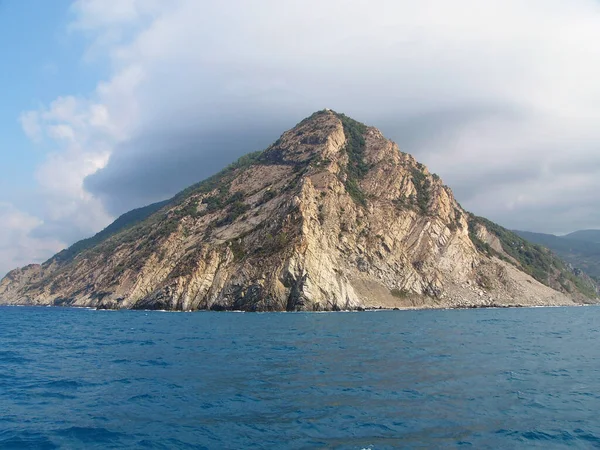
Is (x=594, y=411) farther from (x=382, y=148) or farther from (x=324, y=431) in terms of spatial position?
(x=382, y=148)

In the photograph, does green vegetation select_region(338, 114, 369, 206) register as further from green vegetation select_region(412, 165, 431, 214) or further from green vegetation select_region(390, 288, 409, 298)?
green vegetation select_region(390, 288, 409, 298)

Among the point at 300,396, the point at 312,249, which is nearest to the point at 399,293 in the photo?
the point at 312,249

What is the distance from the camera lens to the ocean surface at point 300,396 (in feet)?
54.9

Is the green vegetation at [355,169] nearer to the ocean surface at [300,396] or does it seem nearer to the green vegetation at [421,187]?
the green vegetation at [421,187]

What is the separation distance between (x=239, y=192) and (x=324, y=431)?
153030 mm

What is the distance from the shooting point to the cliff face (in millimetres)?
117188

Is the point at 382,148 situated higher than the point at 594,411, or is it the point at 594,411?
the point at 382,148

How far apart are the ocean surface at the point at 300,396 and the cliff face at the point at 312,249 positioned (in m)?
75.9

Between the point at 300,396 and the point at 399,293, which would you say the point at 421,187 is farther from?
the point at 300,396

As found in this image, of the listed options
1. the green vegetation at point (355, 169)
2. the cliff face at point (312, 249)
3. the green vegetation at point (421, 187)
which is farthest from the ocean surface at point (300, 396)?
the green vegetation at point (421, 187)

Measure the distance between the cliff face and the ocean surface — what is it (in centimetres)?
7585

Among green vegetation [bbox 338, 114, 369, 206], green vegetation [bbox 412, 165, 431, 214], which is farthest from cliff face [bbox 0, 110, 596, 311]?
green vegetation [bbox 412, 165, 431, 214]

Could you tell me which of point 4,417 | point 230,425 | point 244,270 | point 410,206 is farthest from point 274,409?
point 410,206

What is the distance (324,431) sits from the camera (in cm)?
1716
